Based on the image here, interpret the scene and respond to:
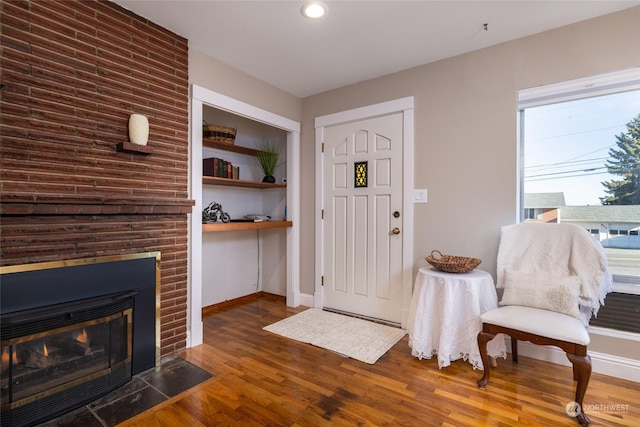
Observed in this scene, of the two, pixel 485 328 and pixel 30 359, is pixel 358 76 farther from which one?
pixel 30 359

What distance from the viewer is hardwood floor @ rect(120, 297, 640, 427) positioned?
62.0 inches

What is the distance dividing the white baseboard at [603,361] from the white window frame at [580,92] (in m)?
0.46

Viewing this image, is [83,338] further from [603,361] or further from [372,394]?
[603,361]

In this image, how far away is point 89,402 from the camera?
1696 mm

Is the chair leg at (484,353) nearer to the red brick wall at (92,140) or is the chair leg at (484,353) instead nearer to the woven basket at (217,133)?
the red brick wall at (92,140)

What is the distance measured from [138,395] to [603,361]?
9.84 ft

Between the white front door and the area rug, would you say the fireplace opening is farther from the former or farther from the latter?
the white front door

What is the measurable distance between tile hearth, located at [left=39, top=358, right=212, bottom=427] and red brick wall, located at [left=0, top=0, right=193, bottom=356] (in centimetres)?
26

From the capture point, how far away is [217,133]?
A: 2.96 meters

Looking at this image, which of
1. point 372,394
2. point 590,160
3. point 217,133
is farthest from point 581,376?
point 217,133

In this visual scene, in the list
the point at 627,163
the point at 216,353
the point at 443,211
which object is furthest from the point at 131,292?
the point at 627,163

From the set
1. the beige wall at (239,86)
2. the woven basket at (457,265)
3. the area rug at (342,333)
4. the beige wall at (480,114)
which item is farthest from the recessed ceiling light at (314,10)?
the area rug at (342,333)

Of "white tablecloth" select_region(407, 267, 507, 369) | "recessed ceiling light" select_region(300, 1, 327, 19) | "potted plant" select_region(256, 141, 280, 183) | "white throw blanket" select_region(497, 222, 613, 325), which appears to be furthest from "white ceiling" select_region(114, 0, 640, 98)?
"white tablecloth" select_region(407, 267, 507, 369)

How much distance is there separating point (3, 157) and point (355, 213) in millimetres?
2557
